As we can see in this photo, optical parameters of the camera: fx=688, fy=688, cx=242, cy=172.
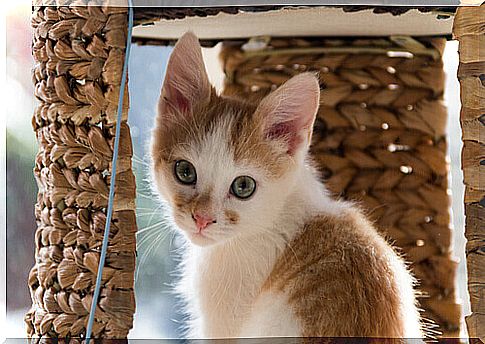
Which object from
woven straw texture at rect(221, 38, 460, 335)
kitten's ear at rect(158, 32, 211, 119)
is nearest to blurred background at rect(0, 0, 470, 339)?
kitten's ear at rect(158, 32, 211, 119)

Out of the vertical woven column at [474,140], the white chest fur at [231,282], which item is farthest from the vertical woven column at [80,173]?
the vertical woven column at [474,140]

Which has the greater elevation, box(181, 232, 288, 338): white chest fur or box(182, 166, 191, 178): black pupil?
box(182, 166, 191, 178): black pupil

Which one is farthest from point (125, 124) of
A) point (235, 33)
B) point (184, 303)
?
point (235, 33)

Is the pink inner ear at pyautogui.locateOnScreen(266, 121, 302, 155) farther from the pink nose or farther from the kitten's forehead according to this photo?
the pink nose

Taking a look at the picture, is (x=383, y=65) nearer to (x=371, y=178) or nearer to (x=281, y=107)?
(x=371, y=178)

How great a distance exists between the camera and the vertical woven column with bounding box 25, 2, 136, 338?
0.79 metres

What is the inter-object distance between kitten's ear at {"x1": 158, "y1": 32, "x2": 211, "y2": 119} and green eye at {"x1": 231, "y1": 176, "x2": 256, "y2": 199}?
113 mm

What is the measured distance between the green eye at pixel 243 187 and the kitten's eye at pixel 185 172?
0.05 m

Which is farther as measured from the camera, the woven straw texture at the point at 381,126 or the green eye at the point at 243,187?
the woven straw texture at the point at 381,126

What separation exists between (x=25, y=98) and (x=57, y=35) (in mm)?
137

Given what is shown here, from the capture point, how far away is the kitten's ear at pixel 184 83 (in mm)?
796

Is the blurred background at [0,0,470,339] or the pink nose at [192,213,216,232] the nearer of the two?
the pink nose at [192,213,216,232]

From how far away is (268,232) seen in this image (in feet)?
2.72

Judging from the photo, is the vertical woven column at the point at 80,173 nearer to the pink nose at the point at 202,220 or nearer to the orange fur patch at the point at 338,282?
the pink nose at the point at 202,220
